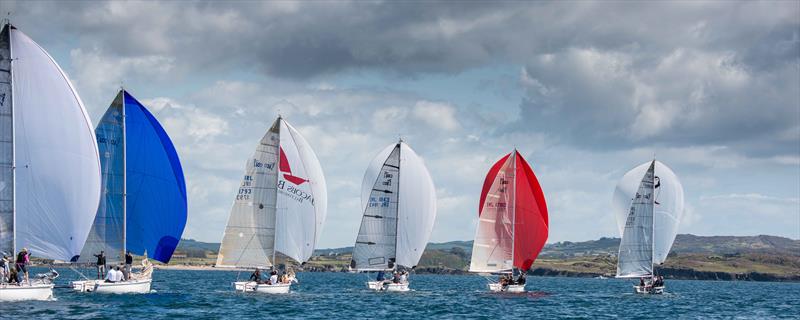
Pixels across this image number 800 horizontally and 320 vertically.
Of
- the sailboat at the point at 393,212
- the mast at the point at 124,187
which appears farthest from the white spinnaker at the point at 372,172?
the mast at the point at 124,187

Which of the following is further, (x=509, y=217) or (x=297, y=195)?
(x=509, y=217)

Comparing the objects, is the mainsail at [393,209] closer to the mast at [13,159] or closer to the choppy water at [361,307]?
Answer: the choppy water at [361,307]

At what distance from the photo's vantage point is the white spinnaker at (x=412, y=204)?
75688 millimetres

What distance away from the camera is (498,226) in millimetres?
78500

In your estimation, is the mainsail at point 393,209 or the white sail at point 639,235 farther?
the white sail at point 639,235

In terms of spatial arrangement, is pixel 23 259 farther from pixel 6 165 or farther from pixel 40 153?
pixel 40 153

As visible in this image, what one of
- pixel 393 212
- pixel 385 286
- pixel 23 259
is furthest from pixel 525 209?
pixel 23 259

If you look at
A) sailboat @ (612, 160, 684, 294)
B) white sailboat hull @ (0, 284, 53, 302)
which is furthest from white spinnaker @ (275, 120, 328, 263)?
sailboat @ (612, 160, 684, 294)

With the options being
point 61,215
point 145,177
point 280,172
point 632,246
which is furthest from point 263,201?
point 632,246

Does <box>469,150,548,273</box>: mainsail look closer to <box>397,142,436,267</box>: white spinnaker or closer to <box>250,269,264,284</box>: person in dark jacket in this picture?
<box>397,142,436,267</box>: white spinnaker

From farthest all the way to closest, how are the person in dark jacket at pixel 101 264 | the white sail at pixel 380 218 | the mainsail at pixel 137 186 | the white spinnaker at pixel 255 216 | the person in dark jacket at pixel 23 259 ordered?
the white sail at pixel 380 218 < the white spinnaker at pixel 255 216 < the mainsail at pixel 137 186 < the person in dark jacket at pixel 101 264 < the person in dark jacket at pixel 23 259

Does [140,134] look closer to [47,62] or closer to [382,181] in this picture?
[47,62]

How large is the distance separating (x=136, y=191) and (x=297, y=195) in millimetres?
11109

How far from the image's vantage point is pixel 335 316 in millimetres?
56094
